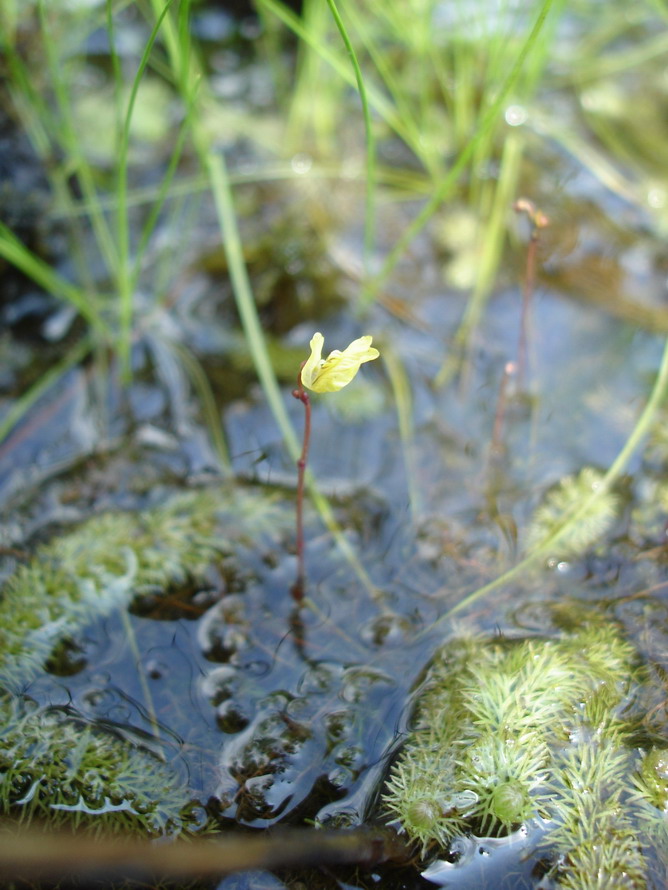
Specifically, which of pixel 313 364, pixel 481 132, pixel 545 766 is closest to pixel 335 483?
pixel 313 364

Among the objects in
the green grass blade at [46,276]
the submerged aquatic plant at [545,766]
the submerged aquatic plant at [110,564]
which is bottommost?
the submerged aquatic plant at [545,766]

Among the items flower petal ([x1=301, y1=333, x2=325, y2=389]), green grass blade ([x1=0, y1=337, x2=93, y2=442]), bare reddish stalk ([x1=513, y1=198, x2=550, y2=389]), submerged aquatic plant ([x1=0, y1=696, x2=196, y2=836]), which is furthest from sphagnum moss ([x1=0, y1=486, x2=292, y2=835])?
bare reddish stalk ([x1=513, y1=198, x2=550, y2=389])

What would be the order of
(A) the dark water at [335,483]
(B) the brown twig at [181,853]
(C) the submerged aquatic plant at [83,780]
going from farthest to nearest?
1. (A) the dark water at [335,483]
2. (C) the submerged aquatic plant at [83,780]
3. (B) the brown twig at [181,853]

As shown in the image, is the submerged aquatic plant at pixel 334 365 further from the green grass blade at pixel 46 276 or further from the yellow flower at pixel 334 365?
the green grass blade at pixel 46 276

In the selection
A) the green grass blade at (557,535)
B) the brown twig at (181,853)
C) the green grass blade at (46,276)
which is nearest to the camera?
Result: the brown twig at (181,853)

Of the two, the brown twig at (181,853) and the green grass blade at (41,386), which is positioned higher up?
the green grass blade at (41,386)

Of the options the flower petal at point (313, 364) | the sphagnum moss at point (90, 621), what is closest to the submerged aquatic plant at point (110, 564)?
the sphagnum moss at point (90, 621)

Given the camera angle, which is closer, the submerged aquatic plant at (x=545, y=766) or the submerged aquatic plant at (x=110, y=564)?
the submerged aquatic plant at (x=545, y=766)
